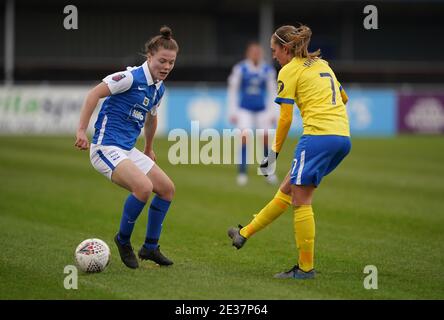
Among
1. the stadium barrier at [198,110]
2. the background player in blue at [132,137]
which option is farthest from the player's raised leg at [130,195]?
the stadium barrier at [198,110]

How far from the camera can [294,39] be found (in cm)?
744

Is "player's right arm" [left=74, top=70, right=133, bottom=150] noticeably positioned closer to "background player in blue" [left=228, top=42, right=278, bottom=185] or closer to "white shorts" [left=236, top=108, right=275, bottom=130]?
"background player in blue" [left=228, top=42, right=278, bottom=185]

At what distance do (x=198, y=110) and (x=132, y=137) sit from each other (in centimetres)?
2116

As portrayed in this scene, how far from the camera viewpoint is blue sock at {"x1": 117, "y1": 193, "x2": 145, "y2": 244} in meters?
7.73

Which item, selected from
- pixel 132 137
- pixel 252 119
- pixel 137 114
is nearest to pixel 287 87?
pixel 137 114

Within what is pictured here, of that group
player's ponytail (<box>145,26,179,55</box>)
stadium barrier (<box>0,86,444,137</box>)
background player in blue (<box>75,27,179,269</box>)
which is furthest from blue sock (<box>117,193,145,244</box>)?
stadium barrier (<box>0,86,444,137</box>)

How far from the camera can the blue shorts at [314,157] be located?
7.31 meters

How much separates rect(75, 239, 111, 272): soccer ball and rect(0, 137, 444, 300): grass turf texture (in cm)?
13

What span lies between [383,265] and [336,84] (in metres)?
1.94

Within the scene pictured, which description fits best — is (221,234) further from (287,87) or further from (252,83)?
(252,83)

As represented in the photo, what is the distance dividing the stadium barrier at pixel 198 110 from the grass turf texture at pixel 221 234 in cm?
895

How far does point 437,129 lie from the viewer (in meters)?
31.0

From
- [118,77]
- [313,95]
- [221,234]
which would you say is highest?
[118,77]
